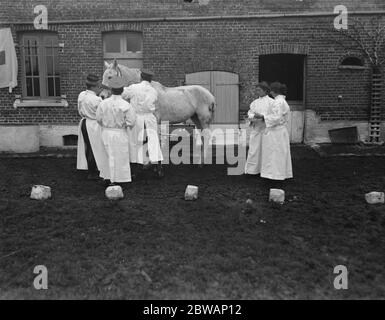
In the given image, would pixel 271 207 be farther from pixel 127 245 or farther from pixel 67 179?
pixel 67 179

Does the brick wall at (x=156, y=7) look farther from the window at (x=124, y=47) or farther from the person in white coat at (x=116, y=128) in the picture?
the person in white coat at (x=116, y=128)

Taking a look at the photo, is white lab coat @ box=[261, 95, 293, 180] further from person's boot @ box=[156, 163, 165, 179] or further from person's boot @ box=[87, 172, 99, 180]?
person's boot @ box=[87, 172, 99, 180]

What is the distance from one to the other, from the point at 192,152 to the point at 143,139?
3.47 m

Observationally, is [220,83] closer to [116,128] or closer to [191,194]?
[116,128]

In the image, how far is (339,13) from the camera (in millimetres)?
12617

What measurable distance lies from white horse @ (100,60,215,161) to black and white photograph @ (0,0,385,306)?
37 millimetres

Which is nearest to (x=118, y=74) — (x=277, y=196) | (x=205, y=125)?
(x=205, y=125)

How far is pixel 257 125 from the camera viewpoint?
7.99 m

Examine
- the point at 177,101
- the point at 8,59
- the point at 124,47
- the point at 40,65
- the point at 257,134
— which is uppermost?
the point at 124,47

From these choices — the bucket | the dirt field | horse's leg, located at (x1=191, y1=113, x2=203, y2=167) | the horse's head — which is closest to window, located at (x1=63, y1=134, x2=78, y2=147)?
horse's leg, located at (x1=191, y1=113, x2=203, y2=167)

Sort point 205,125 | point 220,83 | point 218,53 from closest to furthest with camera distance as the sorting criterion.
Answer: point 205,125, point 218,53, point 220,83

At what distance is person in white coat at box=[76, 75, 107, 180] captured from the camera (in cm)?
790

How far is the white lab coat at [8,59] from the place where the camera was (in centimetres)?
1268

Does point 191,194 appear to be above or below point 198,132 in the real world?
below
